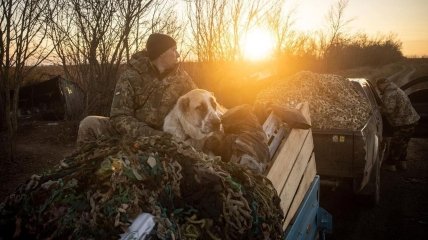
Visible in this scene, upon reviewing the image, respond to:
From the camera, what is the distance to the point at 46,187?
172cm

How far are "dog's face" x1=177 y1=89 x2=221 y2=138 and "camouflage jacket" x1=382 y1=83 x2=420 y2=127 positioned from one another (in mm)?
5717

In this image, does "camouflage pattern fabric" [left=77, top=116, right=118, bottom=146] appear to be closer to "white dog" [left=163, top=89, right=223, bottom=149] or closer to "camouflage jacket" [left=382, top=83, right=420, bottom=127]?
"white dog" [left=163, top=89, right=223, bottom=149]

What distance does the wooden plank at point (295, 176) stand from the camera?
2605 mm

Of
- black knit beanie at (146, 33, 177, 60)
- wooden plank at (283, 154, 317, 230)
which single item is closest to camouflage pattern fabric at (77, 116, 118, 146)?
black knit beanie at (146, 33, 177, 60)

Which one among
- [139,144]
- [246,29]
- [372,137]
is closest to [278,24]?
[246,29]

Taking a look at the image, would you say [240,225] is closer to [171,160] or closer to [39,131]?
[171,160]

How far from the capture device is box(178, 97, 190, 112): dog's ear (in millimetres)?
3467

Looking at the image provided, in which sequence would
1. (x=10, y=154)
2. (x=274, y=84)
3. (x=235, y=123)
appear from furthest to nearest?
(x=10, y=154), (x=274, y=84), (x=235, y=123)

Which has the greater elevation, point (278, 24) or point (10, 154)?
point (278, 24)

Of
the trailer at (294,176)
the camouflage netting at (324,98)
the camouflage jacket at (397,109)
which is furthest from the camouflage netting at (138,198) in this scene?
the camouflage jacket at (397,109)

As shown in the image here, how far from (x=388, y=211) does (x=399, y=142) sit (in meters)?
2.79

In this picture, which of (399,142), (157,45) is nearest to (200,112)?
(157,45)

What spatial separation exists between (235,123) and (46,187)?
66.3 inches

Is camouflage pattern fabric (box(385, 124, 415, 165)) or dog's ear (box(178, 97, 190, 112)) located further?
camouflage pattern fabric (box(385, 124, 415, 165))
